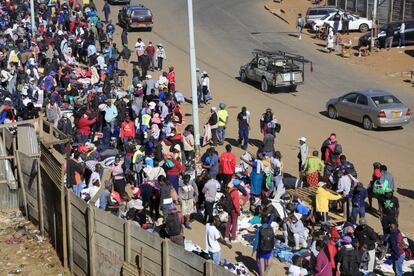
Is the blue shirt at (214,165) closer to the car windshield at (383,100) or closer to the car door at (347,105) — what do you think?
the car windshield at (383,100)

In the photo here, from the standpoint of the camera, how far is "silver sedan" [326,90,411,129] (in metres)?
27.2

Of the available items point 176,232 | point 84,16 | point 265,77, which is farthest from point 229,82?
point 176,232

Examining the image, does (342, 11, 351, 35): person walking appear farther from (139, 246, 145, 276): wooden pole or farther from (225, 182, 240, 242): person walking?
(139, 246, 145, 276): wooden pole

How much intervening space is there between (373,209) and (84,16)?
28180 mm

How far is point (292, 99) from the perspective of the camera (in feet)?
108

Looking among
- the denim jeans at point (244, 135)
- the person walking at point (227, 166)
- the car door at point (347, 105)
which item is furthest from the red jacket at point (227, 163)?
the car door at point (347, 105)

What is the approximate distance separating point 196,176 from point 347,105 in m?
10.3

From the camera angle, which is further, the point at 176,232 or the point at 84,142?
the point at 84,142

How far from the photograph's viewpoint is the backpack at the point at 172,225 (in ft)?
51.0

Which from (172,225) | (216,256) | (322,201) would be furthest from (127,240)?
(322,201)

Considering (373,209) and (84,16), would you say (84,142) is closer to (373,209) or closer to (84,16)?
(373,209)

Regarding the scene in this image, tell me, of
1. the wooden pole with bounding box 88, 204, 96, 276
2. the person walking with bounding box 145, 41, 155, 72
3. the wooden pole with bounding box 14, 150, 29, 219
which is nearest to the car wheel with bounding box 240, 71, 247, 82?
the person walking with bounding box 145, 41, 155, 72

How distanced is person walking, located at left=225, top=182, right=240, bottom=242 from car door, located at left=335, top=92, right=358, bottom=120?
1192 centimetres

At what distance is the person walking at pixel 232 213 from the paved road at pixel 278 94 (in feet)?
2.55
